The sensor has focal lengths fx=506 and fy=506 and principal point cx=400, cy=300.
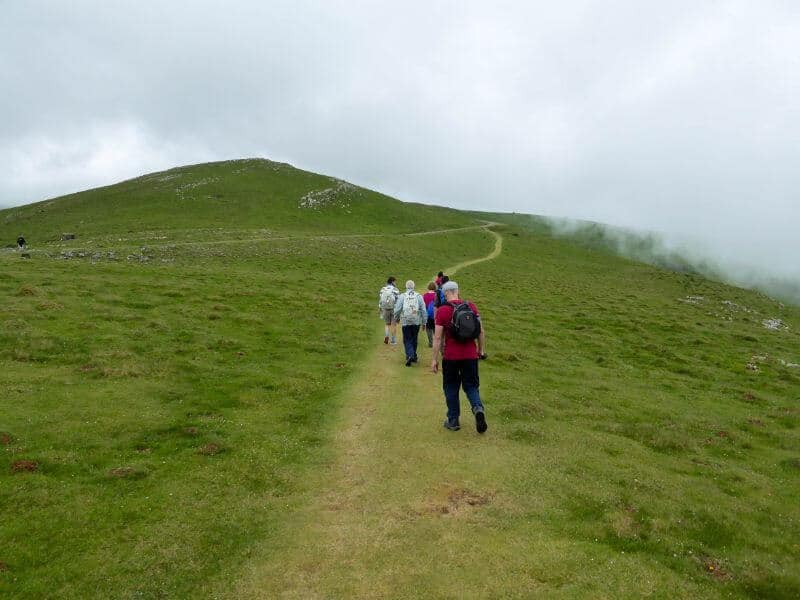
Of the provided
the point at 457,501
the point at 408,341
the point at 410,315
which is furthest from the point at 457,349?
the point at 408,341

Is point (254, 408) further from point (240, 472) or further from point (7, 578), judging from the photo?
point (7, 578)

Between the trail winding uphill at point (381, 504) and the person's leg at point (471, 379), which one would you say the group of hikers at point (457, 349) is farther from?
the trail winding uphill at point (381, 504)

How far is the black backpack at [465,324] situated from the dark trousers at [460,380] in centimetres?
76

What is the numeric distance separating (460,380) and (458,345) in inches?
44.5

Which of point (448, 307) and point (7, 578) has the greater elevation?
point (448, 307)

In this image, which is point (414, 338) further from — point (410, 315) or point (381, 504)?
point (381, 504)

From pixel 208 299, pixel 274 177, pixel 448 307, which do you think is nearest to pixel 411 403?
pixel 448 307

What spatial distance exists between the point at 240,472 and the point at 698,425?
614 inches

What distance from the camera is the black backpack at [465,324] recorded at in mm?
12734

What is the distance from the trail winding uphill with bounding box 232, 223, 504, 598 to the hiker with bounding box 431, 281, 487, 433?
1.13 meters

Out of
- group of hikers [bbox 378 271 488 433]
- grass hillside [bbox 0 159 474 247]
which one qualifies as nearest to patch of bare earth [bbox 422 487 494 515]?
group of hikers [bbox 378 271 488 433]

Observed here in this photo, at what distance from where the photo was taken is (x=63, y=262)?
134 feet

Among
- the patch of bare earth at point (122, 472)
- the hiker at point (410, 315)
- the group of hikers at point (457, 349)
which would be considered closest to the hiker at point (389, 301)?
the hiker at point (410, 315)

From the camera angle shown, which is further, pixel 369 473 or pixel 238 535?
pixel 369 473
